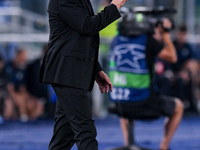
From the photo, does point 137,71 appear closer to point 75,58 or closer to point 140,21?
point 140,21

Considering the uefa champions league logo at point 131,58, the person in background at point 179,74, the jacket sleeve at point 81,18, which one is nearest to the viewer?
the jacket sleeve at point 81,18

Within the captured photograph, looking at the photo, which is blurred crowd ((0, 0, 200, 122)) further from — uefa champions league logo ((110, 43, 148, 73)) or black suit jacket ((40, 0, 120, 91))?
black suit jacket ((40, 0, 120, 91))

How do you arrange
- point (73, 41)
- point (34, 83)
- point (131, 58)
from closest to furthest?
1. point (73, 41)
2. point (131, 58)
3. point (34, 83)

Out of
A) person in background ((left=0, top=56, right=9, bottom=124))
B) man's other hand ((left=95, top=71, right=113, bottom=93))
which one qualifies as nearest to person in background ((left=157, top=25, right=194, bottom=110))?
person in background ((left=0, top=56, right=9, bottom=124))

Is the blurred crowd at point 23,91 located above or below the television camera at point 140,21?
below

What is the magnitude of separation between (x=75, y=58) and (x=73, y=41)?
118 mm

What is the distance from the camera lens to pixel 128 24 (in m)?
6.17

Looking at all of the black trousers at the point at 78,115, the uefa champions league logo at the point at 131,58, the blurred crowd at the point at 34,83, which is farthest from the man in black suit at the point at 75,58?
the blurred crowd at the point at 34,83

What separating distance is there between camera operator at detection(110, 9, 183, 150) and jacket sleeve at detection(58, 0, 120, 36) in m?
2.28

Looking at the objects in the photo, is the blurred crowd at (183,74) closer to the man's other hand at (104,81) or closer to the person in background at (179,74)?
the person in background at (179,74)

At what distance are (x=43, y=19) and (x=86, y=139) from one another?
918cm

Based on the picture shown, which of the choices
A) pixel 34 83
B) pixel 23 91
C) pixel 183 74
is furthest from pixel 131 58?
pixel 23 91

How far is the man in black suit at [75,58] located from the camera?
12.5ft

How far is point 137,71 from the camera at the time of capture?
240 inches
